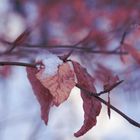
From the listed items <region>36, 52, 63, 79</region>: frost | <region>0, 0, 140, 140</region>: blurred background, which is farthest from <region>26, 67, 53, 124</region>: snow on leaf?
<region>0, 0, 140, 140</region>: blurred background

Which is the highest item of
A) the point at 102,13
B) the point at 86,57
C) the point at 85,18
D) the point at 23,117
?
the point at 102,13

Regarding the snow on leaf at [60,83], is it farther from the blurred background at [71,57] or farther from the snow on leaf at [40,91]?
the blurred background at [71,57]

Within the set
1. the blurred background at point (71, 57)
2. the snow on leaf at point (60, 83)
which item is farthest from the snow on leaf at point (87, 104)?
the blurred background at point (71, 57)

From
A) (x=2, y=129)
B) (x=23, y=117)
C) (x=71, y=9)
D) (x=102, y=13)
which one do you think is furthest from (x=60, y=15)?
(x=2, y=129)

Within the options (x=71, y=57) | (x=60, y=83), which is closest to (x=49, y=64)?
(x=60, y=83)

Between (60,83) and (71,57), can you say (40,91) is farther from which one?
(71,57)

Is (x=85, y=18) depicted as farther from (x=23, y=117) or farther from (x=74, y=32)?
(x=23, y=117)

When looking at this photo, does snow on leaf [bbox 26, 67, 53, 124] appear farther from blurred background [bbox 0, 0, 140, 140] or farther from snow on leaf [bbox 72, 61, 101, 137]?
blurred background [bbox 0, 0, 140, 140]
